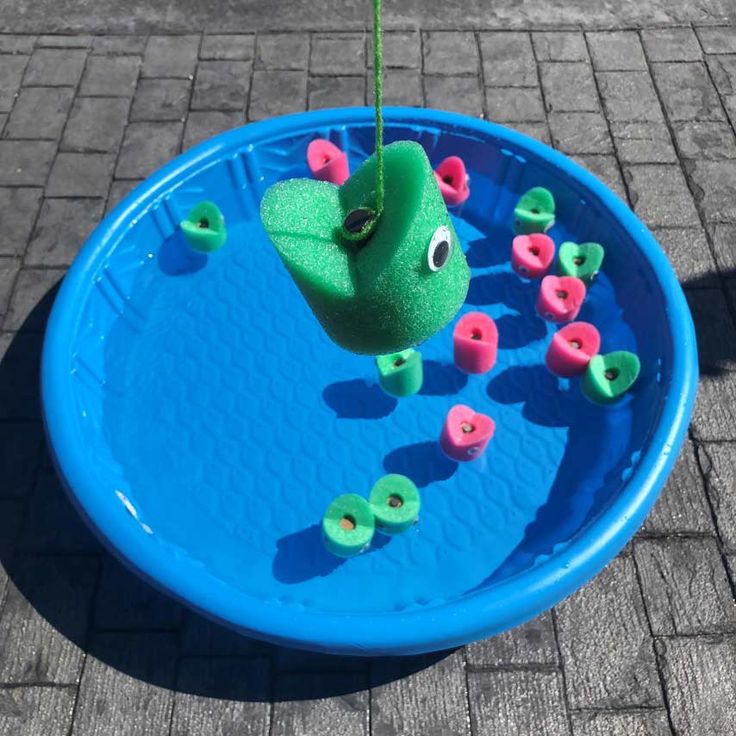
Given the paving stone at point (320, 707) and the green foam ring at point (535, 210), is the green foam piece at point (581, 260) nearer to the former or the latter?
the green foam ring at point (535, 210)

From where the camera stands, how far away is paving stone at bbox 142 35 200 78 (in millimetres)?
4191

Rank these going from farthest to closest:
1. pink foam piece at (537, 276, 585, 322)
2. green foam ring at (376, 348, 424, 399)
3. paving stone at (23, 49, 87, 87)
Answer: paving stone at (23, 49, 87, 87) < pink foam piece at (537, 276, 585, 322) < green foam ring at (376, 348, 424, 399)

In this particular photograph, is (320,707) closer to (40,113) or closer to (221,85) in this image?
(221,85)

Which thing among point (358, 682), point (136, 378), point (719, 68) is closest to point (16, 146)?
point (136, 378)

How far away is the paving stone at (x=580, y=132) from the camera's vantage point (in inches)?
150

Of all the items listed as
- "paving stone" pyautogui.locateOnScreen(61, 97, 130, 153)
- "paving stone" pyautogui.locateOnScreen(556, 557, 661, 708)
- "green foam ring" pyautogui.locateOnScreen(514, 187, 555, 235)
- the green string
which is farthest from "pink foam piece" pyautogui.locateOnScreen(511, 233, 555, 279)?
"paving stone" pyautogui.locateOnScreen(61, 97, 130, 153)

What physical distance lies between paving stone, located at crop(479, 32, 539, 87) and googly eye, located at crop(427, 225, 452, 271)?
8.69 ft

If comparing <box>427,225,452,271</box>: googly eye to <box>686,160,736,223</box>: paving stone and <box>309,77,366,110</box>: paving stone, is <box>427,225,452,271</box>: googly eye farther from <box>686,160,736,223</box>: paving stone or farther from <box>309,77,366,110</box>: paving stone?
<box>309,77,366,110</box>: paving stone

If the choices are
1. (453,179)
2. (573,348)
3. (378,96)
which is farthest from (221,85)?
(378,96)

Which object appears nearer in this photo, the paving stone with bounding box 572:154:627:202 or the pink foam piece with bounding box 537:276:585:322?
the pink foam piece with bounding box 537:276:585:322

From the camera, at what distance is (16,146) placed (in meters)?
3.89

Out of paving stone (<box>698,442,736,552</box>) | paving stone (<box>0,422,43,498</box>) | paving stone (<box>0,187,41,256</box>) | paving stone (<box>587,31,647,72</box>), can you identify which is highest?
paving stone (<box>587,31,647,72</box>)

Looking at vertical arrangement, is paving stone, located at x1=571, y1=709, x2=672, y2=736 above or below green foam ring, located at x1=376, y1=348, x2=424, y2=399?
below

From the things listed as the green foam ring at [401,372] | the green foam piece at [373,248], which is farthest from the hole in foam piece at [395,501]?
the green foam piece at [373,248]
